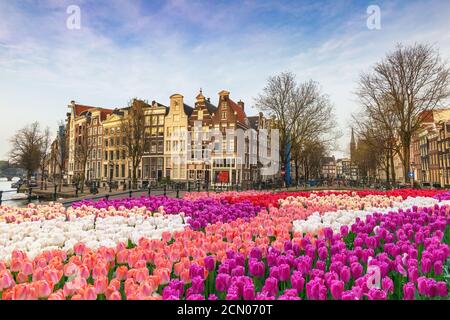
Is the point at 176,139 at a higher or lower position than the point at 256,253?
higher

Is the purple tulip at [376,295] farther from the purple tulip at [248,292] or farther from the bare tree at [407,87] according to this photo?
the bare tree at [407,87]

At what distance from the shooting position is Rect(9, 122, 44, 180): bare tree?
4325cm

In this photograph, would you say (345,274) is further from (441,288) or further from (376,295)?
(441,288)

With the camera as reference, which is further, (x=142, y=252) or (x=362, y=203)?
(x=362, y=203)

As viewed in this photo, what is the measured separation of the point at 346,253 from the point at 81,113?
68.1 m

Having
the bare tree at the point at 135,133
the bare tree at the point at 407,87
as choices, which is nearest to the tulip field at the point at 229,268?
the bare tree at the point at 407,87

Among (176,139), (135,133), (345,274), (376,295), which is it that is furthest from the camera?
(176,139)

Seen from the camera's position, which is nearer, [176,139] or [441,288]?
[441,288]

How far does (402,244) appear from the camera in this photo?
9.73ft

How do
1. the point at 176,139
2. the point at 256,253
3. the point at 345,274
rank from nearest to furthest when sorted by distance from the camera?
the point at 345,274 < the point at 256,253 < the point at 176,139

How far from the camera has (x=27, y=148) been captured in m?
43.7

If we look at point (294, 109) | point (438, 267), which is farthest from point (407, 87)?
point (438, 267)
